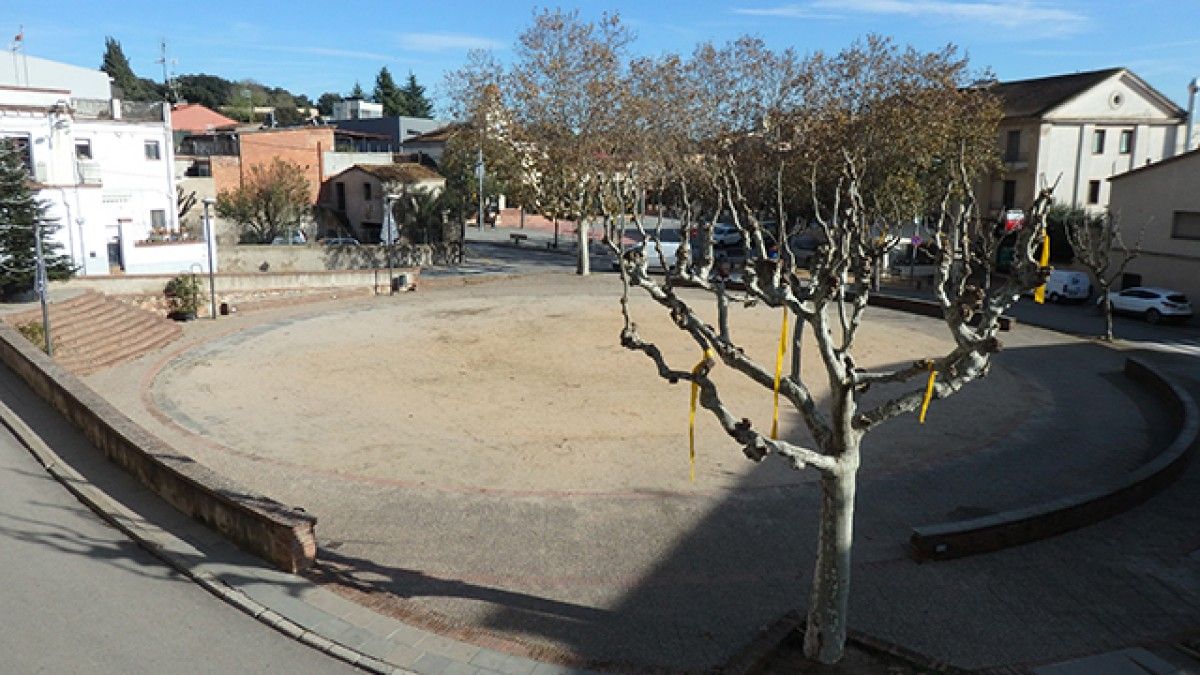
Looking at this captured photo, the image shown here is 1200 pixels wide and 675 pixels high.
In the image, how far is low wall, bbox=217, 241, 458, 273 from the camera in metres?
43.2

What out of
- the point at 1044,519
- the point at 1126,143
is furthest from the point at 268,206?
the point at 1126,143

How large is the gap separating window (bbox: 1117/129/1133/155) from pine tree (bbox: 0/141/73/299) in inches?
2065

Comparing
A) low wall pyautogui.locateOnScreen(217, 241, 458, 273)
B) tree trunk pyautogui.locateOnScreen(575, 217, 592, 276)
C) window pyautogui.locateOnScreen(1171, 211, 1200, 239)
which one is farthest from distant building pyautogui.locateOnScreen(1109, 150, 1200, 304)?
low wall pyautogui.locateOnScreen(217, 241, 458, 273)

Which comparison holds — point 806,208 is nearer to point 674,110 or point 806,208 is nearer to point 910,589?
point 674,110

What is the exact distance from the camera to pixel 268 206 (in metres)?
49.2

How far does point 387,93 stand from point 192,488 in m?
110

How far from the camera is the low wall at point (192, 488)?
11.1m

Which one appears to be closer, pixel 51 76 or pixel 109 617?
pixel 109 617

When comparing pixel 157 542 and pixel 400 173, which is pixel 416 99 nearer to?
pixel 400 173

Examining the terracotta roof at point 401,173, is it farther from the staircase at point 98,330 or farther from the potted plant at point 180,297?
the staircase at point 98,330

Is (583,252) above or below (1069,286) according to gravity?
above

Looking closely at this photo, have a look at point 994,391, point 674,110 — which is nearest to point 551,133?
point 674,110

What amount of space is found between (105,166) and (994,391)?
39.0 metres

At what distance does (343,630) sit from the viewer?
9.86m
